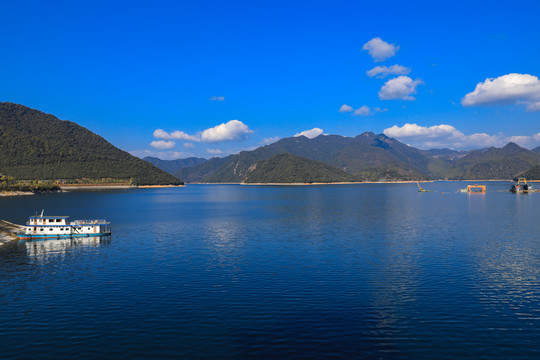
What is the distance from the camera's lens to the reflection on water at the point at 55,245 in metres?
→ 68.1

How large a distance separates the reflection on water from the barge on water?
1.67m

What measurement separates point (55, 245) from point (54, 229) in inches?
413

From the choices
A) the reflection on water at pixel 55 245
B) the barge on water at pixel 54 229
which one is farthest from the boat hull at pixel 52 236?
the reflection on water at pixel 55 245

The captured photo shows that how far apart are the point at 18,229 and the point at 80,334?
7613 cm

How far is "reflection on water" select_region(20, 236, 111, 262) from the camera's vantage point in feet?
224

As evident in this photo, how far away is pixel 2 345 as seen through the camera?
30078 mm

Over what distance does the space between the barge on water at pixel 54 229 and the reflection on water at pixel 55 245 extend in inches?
65.9

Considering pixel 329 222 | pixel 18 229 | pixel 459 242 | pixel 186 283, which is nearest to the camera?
pixel 186 283

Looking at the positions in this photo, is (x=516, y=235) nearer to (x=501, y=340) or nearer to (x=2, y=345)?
(x=501, y=340)

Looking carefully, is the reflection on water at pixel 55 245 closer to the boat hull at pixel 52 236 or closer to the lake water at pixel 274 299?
the lake water at pixel 274 299

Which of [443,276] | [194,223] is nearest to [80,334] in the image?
[443,276]

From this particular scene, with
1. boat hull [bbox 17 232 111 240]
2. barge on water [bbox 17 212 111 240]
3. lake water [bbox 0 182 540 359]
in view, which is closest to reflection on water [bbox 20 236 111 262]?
lake water [bbox 0 182 540 359]

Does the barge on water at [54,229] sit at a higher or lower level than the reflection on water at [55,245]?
higher

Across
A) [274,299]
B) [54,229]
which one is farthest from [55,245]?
[274,299]
